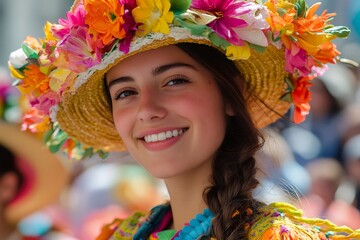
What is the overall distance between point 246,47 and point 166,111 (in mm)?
336

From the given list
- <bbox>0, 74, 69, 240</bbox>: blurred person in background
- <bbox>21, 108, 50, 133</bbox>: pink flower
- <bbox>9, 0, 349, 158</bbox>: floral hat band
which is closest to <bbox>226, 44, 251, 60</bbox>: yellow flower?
<bbox>9, 0, 349, 158</bbox>: floral hat band

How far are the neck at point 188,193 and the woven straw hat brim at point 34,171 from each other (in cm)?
167

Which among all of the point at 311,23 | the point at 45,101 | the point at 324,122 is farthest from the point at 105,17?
the point at 324,122

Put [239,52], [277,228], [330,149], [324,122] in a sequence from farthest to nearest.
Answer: [324,122], [330,149], [239,52], [277,228]

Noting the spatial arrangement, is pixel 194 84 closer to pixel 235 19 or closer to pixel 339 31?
pixel 235 19

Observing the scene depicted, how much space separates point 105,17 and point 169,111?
0.38m

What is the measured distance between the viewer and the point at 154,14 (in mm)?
2480

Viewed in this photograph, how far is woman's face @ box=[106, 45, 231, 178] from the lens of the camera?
8.73ft

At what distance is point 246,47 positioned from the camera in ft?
8.35

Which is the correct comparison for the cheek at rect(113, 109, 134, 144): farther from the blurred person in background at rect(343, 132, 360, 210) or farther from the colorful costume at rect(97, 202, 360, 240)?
the blurred person in background at rect(343, 132, 360, 210)

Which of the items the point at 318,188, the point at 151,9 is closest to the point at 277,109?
the point at 151,9

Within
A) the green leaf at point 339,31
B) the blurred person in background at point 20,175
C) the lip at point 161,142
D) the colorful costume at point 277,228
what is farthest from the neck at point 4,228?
the green leaf at point 339,31

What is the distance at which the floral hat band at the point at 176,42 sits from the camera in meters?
2.49

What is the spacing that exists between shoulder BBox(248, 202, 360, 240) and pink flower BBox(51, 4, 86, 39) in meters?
0.81
